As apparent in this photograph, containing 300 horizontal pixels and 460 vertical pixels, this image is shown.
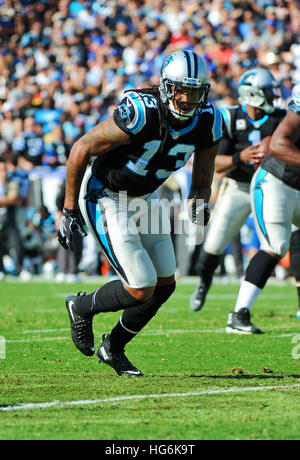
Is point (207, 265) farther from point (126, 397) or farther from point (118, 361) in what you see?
point (126, 397)

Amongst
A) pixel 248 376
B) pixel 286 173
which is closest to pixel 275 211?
pixel 286 173

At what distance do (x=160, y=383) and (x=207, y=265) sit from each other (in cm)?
366

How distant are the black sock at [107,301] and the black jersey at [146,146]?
546 millimetres

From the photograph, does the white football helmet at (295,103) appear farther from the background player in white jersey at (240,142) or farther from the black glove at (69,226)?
the black glove at (69,226)

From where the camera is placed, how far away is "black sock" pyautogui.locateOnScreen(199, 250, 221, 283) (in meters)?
A: 8.11

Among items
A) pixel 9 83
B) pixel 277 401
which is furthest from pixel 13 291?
pixel 9 83

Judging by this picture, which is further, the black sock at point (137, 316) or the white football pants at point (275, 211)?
the white football pants at point (275, 211)

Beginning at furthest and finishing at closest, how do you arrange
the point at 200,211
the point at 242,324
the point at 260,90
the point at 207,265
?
the point at 207,265, the point at 260,90, the point at 242,324, the point at 200,211

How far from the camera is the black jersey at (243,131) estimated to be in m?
7.74

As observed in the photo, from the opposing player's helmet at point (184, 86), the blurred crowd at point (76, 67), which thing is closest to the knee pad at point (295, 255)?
the opposing player's helmet at point (184, 86)

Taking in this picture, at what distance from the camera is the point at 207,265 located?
8148mm

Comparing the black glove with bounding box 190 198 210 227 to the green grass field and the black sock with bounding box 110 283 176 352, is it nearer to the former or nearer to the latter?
the black sock with bounding box 110 283 176 352

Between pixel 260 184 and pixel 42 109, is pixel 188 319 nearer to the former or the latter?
pixel 260 184

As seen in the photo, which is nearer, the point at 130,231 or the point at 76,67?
the point at 130,231
